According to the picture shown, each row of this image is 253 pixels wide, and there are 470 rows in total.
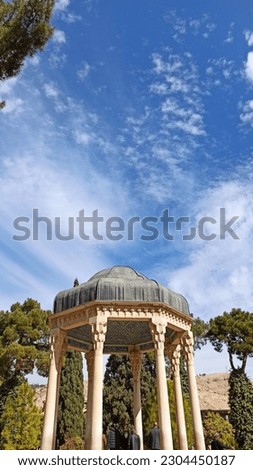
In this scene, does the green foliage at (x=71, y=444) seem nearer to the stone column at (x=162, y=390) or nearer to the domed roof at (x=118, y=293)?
the domed roof at (x=118, y=293)

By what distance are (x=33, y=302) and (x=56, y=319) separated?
19063mm

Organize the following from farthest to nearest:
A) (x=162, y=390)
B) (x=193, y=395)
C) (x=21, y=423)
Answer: (x=21, y=423), (x=193, y=395), (x=162, y=390)

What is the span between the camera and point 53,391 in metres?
13.4

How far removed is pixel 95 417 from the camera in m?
11.4

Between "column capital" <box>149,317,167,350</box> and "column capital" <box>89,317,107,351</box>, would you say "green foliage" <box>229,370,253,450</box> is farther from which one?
"column capital" <box>89,317,107,351</box>

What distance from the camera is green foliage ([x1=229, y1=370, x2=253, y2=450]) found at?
97.6 feet

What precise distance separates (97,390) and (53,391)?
7.39 feet

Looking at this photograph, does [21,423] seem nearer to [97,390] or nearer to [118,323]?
[118,323]

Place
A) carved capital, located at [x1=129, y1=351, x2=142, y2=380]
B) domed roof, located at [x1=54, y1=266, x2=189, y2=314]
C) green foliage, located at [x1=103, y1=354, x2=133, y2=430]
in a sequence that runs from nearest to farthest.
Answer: domed roof, located at [x1=54, y1=266, x2=189, y2=314] < carved capital, located at [x1=129, y1=351, x2=142, y2=380] < green foliage, located at [x1=103, y1=354, x2=133, y2=430]

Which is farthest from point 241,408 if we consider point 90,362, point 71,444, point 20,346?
point 90,362

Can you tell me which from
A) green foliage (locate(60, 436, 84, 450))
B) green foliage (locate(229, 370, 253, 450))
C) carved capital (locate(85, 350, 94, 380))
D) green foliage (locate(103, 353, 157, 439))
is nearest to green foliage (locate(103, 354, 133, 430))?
green foliage (locate(103, 353, 157, 439))

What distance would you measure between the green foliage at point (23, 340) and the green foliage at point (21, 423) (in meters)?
2.45

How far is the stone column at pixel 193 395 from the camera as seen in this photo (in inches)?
518

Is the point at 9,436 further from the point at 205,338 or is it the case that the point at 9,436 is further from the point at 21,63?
the point at 21,63
